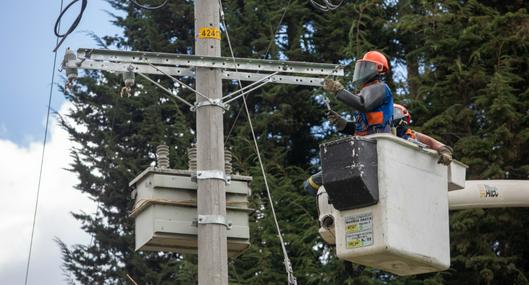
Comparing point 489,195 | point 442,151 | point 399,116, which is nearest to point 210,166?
point 399,116

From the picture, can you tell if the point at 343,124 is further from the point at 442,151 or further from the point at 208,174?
the point at 208,174

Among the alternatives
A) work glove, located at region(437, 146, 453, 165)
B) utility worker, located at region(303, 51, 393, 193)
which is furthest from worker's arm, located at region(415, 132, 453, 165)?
utility worker, located at region(303, 51, 393, 193)

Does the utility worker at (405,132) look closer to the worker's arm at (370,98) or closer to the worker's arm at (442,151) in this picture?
the worker's arm at (442,151)

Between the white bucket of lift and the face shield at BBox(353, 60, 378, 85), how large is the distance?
110 cm

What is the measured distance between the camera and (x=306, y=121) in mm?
25281

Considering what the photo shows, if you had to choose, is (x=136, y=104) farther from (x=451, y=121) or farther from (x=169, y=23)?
(x=451, y=121)

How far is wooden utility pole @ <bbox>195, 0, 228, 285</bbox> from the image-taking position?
488 inches

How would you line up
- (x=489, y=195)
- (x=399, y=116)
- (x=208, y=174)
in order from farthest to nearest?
1. (x=489, y=195)
2. (x=208, y=174)
3. (x=399, y=116)

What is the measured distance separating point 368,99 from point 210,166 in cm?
181

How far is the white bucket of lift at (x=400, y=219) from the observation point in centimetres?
1078

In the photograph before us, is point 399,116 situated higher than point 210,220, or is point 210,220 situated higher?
point 399,116

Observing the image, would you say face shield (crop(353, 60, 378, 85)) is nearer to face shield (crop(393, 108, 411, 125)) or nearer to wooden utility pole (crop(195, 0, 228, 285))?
face shield (crop(393, 108, 411, 125))

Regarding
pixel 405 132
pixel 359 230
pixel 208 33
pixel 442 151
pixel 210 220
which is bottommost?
pixel 359 230

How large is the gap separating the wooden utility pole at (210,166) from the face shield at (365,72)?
1.46 metres
